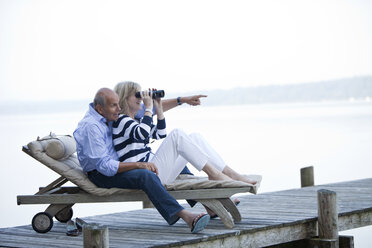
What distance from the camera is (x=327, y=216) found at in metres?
6.71

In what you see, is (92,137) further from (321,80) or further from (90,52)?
(321,80)

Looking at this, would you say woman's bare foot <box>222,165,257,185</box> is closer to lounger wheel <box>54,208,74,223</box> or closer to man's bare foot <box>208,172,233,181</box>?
man's bare foot <box>208,172,233,181</box>

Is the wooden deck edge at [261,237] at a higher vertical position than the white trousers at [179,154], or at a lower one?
lower

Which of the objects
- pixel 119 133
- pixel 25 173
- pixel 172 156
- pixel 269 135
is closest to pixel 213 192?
pixel 172 156

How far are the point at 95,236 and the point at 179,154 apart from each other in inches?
56.8

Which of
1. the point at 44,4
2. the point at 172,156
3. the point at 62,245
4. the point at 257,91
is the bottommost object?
the point at 62,245

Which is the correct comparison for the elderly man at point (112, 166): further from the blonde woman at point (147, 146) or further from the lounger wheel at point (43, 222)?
the lounger wheel at point (43, 222)

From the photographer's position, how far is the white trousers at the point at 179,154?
244 inches

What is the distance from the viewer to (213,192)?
6227mm

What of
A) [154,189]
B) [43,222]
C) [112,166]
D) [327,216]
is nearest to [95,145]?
[112,166]

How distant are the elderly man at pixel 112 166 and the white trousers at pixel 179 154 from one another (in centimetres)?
18

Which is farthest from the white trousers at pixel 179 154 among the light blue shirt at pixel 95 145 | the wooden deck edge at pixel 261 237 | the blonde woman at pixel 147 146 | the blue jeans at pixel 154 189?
the wooden deck edge at pixel 261 237

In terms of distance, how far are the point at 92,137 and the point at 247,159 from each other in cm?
1915

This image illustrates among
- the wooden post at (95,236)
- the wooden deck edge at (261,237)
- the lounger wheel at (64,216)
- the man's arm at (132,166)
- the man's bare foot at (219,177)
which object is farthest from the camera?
the lounger wheel at (64,216)
